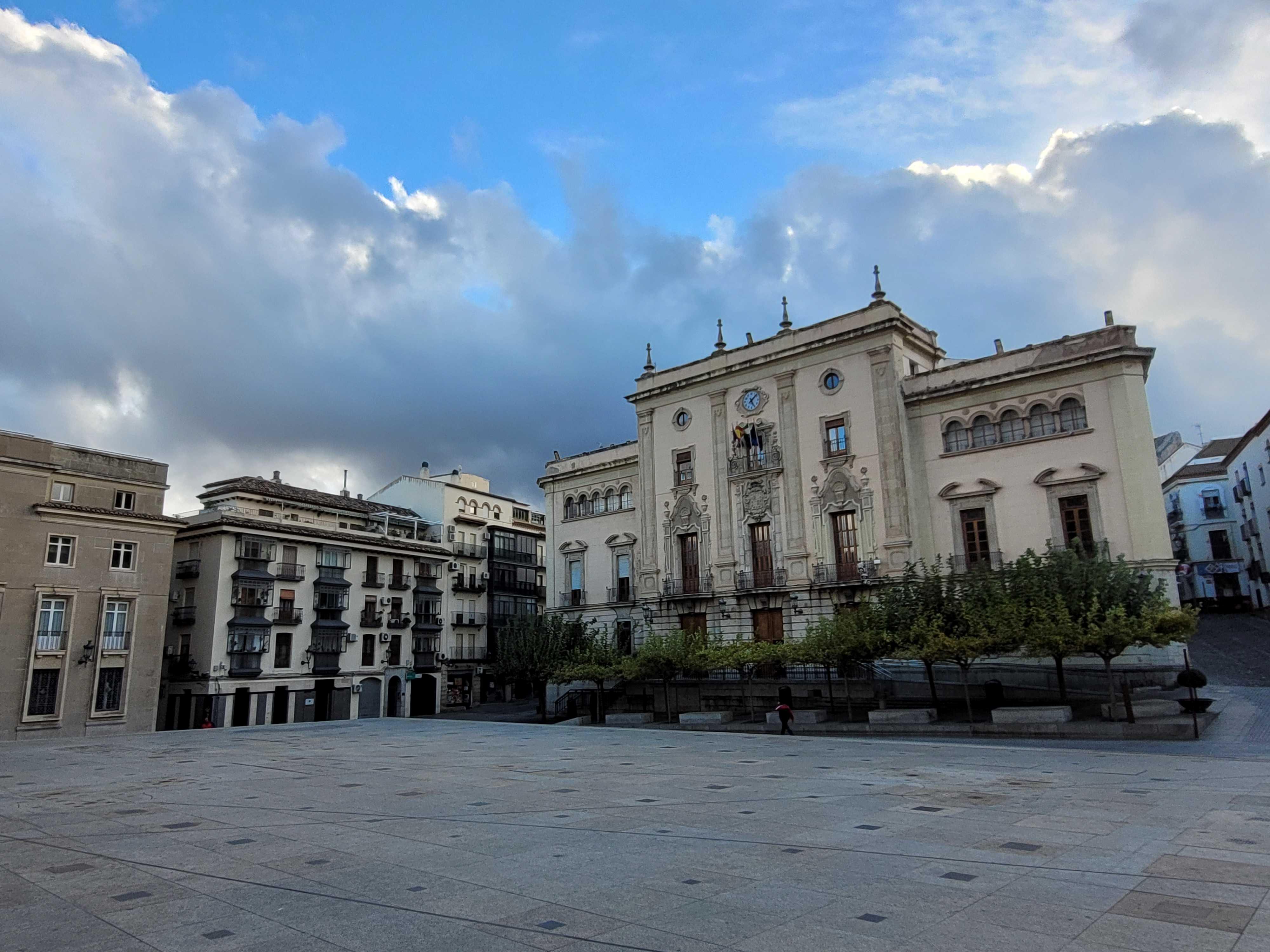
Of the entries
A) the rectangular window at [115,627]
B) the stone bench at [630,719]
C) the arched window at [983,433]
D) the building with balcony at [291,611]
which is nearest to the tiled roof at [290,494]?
the building with balcony at [291,611]

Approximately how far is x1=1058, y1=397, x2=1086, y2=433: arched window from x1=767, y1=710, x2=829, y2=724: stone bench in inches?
601

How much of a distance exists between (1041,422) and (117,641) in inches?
1618

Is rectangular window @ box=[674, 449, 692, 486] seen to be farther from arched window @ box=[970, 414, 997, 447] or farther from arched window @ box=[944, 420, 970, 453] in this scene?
arched window @ box=[970, 414, 997, 447]

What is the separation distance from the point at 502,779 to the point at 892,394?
2697cm

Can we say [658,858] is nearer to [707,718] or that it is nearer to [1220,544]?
[707,718]

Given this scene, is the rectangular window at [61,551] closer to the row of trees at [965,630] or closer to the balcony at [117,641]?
the balcony at [117,641]

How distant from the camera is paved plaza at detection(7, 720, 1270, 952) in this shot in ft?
24.3

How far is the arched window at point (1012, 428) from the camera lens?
35.4m

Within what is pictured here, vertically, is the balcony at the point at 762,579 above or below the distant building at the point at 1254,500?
below

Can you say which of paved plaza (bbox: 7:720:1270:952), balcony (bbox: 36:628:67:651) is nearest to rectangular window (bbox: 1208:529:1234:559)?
paved plaza (bbox: 7:720:1270:952)

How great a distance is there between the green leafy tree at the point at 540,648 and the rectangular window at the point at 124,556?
17.6m

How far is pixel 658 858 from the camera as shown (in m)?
10.2

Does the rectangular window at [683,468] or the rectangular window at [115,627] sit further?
the rectangular window at [683,468]

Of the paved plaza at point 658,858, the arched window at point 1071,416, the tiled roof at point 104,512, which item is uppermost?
the arched window at point 1071,416
